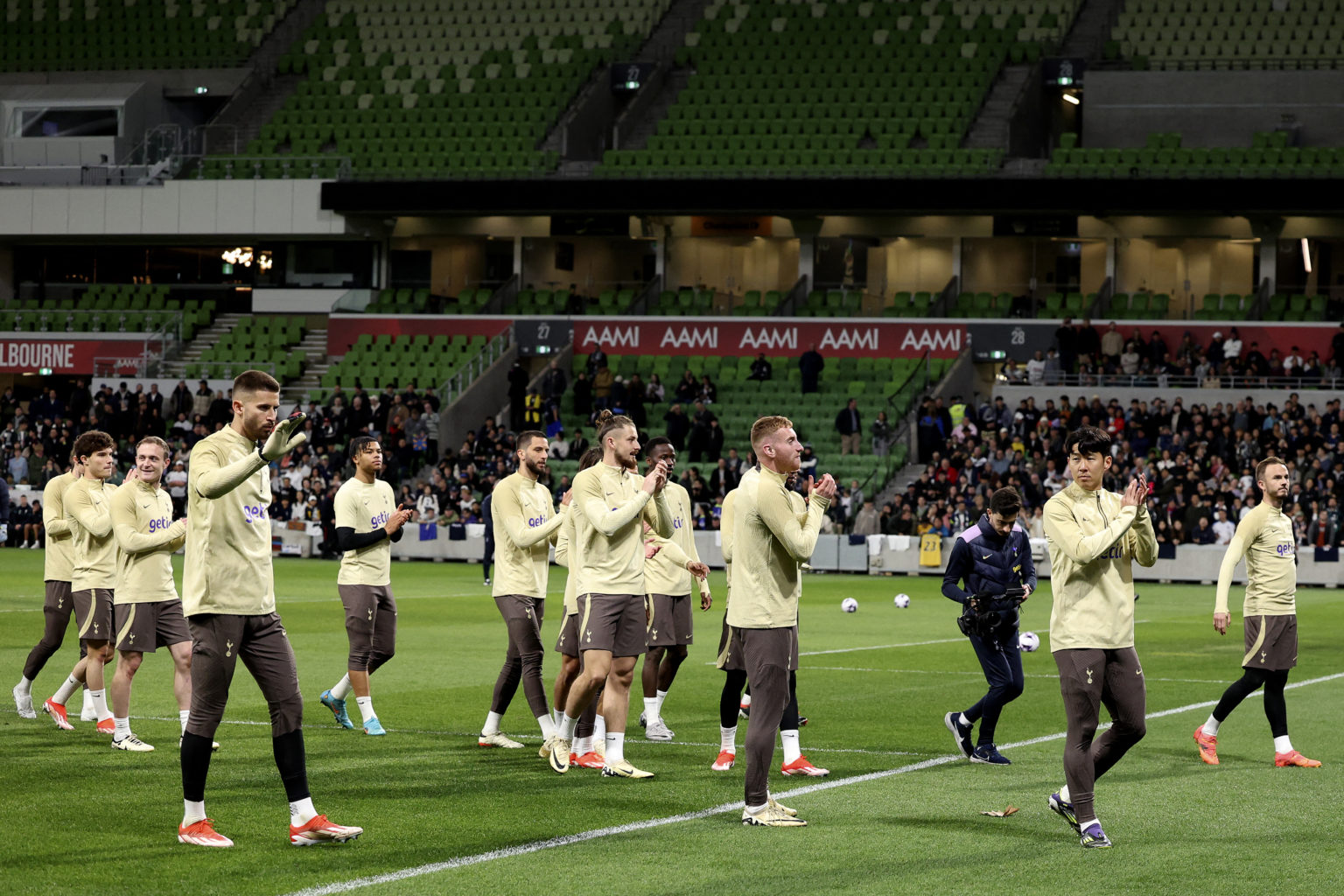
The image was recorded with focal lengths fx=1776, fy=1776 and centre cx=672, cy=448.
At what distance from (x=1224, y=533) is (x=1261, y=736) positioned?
72.9ft

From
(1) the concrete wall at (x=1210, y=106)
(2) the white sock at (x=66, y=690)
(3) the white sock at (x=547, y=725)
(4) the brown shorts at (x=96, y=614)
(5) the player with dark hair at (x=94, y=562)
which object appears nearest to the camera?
(3) the white sock at (x=547, y=725)

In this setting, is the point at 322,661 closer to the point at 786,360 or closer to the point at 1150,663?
the point at 1150,663

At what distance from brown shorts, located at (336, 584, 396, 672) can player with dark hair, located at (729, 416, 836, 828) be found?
445cm

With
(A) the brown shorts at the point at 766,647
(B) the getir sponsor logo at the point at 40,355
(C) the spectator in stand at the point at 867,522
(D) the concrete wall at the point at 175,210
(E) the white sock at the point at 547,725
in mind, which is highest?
(D) the concrete wall at the point at 175,210

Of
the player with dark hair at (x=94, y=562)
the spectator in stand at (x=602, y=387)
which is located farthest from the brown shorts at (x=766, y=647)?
the spectator in stand at (x=602, y=387)

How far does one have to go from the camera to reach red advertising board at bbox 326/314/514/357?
1988 inches

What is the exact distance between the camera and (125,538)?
12.4 meters

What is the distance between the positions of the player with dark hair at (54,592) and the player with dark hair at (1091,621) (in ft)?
26.3

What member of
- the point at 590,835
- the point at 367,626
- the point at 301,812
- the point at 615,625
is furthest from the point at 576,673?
the point at 301,812

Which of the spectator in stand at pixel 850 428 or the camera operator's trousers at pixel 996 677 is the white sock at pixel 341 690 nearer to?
the camera operator's trousers at pixel 996 677

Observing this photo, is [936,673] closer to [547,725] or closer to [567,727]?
[547,725]

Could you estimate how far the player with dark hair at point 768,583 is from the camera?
31.0ft

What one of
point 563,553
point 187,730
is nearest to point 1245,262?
point 563,553

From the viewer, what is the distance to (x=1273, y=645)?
12.7m
